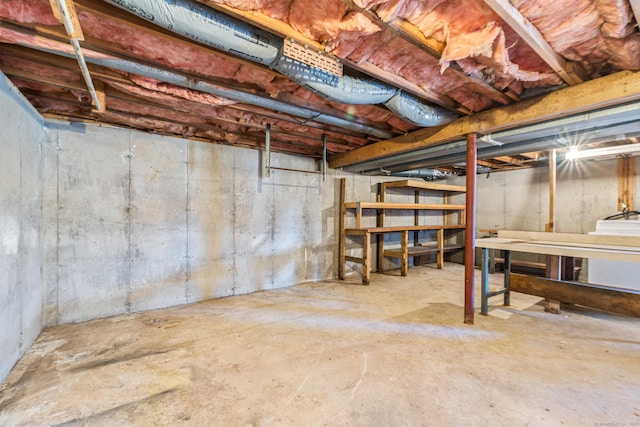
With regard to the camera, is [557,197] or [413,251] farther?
[413,251]

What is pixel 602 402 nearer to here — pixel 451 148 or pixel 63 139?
pixel 451 148

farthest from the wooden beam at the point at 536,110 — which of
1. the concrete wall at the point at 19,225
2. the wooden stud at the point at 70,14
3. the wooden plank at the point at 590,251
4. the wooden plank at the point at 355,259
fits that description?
the concrete wall at the point at 19,225

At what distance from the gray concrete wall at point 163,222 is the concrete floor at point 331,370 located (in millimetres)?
398

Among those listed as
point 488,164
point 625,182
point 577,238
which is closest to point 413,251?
point 488,164

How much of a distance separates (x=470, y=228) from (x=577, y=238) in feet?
4.48

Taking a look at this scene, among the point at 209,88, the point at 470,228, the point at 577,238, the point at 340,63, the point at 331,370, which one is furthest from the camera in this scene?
the point at 577,238

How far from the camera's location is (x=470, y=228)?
2684mm

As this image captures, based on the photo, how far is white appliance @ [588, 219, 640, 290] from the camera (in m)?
3.39

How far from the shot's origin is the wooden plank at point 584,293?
255 cm

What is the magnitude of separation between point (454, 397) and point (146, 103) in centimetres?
319

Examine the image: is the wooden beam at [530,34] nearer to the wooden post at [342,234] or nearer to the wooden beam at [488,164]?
the wooden post at [342,234]

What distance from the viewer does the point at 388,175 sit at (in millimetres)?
5258

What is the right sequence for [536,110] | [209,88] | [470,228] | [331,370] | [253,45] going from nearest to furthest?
[253,45] < [331,370] < [209,88] < [536,110] < [470,228]

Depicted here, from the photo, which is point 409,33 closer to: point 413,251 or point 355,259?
point 355,259
